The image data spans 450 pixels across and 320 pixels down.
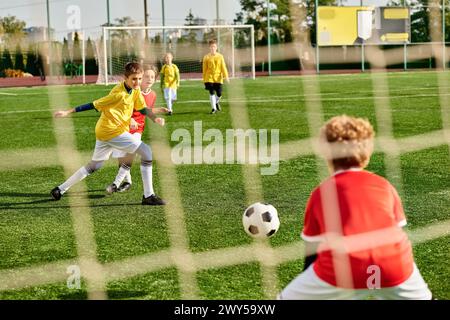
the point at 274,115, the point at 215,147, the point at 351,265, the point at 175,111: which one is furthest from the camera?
the point at 175,111

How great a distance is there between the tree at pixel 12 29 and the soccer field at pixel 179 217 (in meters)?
31.4

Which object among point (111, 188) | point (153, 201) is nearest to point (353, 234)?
point (153, 201)

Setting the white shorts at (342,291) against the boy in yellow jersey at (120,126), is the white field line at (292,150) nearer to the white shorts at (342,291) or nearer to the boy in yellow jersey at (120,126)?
the boy in yellow jersey at (120,126)

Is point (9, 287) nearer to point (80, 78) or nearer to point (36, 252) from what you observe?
point (36, 252)

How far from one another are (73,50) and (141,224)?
3356 centimetres

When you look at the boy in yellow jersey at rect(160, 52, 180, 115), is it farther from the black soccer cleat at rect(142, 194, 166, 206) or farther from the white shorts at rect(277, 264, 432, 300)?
the white shorts at rect(277, 264, 432, 300)

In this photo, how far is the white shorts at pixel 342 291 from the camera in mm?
3311

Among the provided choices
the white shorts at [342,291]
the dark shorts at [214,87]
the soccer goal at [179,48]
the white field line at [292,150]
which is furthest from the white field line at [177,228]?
the soccer goal at [179,48]

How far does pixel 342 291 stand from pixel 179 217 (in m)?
3.64

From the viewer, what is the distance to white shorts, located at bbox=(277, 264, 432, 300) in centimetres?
331

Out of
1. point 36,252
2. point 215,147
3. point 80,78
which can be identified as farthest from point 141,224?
point 80,78

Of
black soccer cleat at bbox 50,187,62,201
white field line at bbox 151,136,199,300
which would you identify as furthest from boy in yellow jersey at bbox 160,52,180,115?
black soccer cleat at bbox 50,187,62,201

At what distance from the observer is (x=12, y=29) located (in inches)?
1758

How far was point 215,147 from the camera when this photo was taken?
11.7 m
